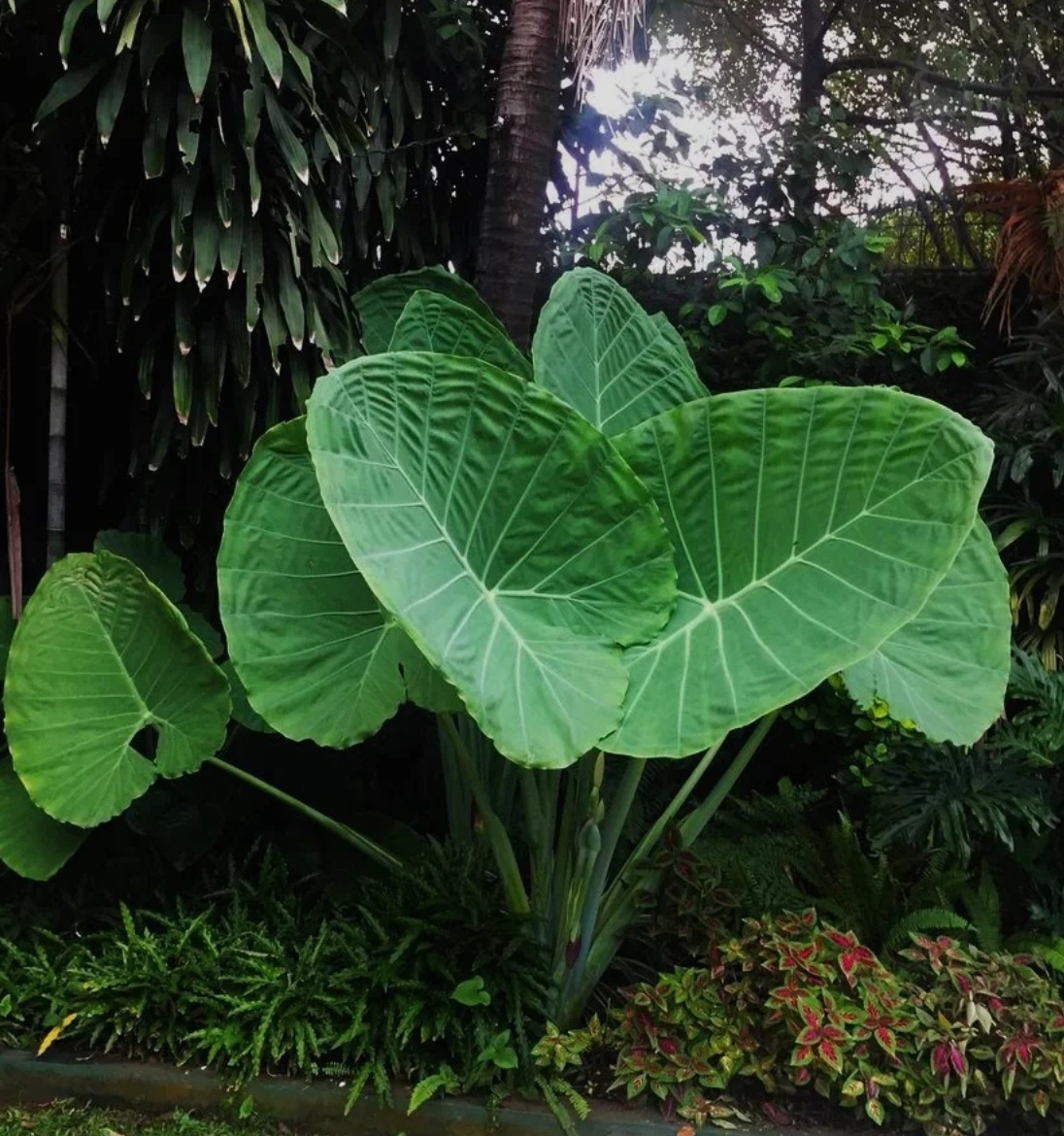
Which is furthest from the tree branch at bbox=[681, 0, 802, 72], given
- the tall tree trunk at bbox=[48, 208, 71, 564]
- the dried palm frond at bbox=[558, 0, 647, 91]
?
the tall tree trunk at bbox=[48, 208, 71, 564]

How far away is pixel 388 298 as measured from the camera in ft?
9.46

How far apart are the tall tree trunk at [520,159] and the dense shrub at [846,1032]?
1964 mm

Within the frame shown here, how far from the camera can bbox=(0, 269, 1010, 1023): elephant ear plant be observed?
1804 millimetres

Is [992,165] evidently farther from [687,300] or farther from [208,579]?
[208,579]

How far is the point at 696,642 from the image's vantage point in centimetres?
197

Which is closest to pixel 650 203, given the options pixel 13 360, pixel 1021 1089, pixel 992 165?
pixel 992 165

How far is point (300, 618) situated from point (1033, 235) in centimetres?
292

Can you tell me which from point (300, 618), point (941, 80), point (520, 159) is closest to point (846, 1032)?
point (300, 618)

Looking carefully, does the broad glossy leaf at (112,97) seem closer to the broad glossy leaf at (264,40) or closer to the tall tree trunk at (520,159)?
the broad glossy leaf at (264,40)

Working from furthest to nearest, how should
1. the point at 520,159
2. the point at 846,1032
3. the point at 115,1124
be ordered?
the point at 520,159
the point at 115,1124
the point at 846,1032

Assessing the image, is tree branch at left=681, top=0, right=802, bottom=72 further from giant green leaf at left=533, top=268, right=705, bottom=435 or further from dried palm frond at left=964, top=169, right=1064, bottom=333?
giant green leaf at left=533, top=268, right=705, bottom=435

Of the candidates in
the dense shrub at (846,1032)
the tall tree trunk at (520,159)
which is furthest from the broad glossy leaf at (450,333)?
the dense shrub at (846,1032)

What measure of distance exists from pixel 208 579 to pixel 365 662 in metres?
1.18

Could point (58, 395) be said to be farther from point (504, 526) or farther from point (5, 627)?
point (504, 526)
